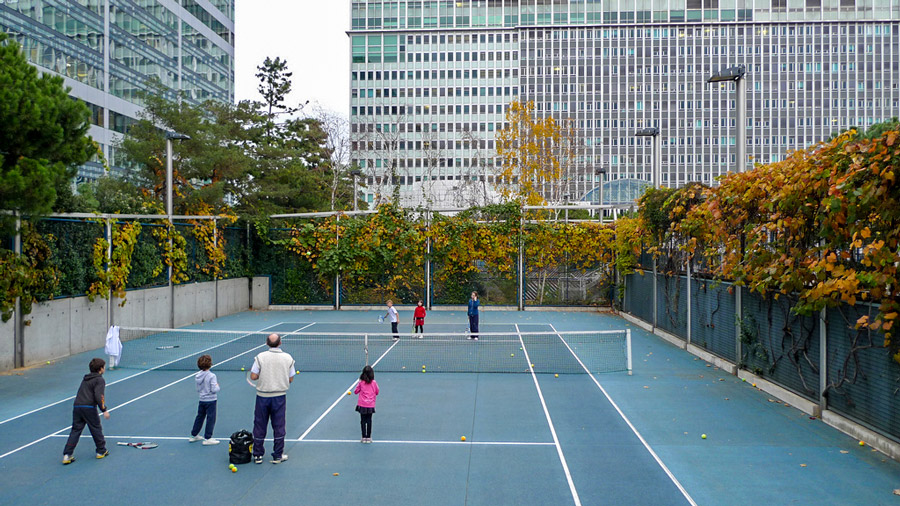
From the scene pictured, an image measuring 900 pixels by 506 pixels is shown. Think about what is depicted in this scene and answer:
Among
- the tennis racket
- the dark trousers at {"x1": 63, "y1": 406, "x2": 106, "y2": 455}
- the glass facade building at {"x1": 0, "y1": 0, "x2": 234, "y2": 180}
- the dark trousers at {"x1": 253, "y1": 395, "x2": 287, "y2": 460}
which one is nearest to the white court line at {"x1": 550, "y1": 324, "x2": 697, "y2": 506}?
the dark trousers at {"x1": 253, "y1": 395, "x2": 287, "y2": 460}

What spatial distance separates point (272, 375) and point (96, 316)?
480 inches

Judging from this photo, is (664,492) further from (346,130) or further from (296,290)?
(346,130)

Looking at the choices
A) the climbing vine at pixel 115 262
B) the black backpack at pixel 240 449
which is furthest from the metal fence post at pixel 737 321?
the climbing vine at pixel 115 262

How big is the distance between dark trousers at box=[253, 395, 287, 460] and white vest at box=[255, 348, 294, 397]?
9 centimetres

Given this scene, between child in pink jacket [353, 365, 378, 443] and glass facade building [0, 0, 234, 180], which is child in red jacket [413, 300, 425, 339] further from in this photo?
glass facade building [0, 0, 234, 180]

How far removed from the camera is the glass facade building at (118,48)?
38.2 m

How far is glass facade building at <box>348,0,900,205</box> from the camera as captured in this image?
112 m

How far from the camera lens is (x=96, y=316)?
18.2 meters

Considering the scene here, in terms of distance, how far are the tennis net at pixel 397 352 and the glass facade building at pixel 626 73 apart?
3623 inches

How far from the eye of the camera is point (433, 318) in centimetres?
2642

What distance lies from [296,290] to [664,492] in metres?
24.5

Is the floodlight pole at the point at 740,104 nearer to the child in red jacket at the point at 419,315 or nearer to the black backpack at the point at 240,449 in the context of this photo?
the child in red jacket at the point at 419,315

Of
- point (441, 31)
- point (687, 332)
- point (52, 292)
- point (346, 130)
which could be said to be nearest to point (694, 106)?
point (441, 31)

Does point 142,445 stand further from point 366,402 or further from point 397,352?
point 397,352
